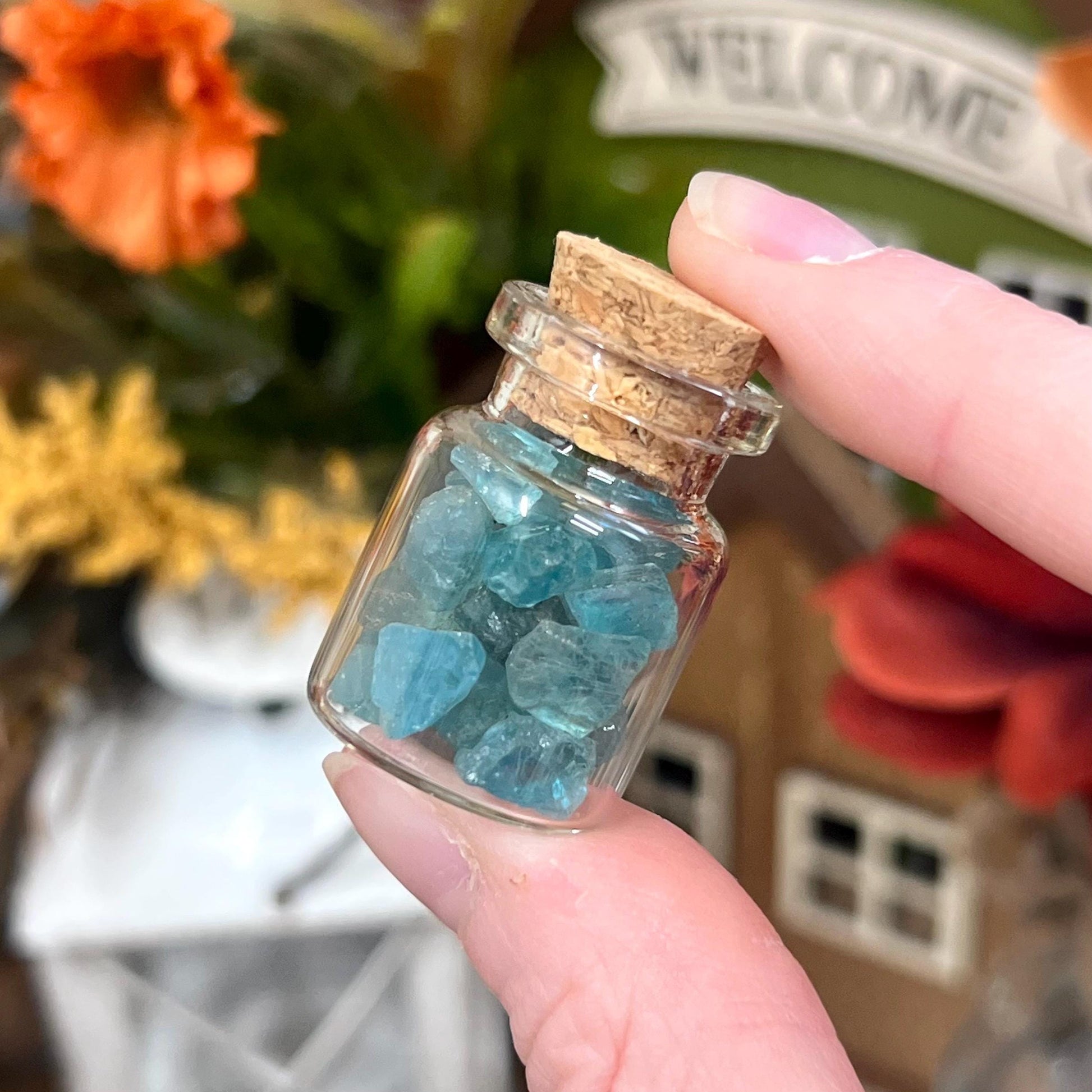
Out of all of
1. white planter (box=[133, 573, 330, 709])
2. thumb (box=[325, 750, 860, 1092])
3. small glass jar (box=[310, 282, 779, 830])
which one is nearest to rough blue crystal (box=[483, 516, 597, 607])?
small glass jar (box=[310, 282, 779, 830])

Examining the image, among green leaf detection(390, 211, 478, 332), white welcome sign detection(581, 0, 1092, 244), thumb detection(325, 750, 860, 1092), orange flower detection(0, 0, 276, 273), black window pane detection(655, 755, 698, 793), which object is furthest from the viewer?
black window pane detection(655, 755, 698, 793)

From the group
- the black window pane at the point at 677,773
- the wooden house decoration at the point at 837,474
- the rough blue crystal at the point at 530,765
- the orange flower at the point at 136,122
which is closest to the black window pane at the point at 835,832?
the wooden house decoration at the point at 837,474

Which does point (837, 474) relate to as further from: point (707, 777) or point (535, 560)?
point (535, 560)

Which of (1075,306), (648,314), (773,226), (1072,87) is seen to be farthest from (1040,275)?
(648,314)

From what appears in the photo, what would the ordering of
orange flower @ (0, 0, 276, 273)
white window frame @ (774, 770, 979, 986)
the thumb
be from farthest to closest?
white window frame @ (774, 770, 979, 986), orange flower @ (0, 0, 276, 273), the thumb

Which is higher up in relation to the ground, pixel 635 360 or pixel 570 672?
pixel 635 360

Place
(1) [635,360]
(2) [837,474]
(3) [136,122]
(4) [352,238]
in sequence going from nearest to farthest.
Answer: (1) [635,360]
(3) [136,122]
(4) [352,238]
(2) [837,474]

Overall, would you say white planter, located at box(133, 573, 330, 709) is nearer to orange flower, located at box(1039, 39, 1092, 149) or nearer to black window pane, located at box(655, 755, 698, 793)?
black window pane, located at box(655, 755, 698, 793)
